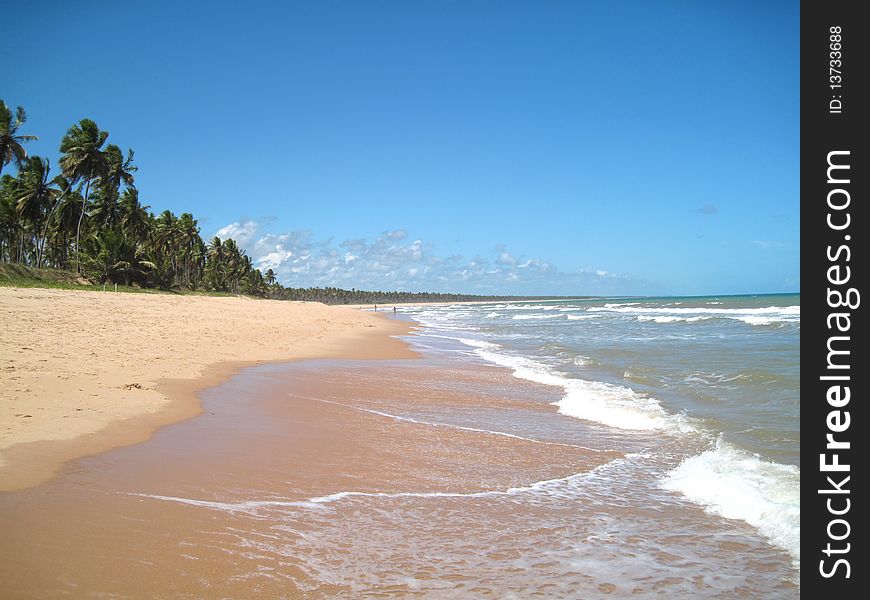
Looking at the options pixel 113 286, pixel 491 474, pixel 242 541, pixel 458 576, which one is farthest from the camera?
pixel 113 286

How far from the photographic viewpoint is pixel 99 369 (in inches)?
368

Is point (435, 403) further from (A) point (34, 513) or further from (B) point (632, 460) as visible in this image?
(A) point (34, 513)

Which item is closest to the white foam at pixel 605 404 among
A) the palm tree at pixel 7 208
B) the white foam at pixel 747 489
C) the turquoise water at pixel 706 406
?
the turquoise water at pixel 706 406

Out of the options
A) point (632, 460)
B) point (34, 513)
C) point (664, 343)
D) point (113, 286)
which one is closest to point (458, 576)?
point (34, 513)

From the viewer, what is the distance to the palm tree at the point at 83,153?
44.8 metres

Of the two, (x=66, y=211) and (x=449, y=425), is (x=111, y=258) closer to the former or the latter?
(x=66, y=211)

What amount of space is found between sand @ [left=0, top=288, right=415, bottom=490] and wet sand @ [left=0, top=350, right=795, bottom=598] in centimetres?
52

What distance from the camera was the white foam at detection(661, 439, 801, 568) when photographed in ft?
14.1

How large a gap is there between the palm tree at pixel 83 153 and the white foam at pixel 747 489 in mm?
50474

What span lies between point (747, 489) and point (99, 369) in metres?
9.72

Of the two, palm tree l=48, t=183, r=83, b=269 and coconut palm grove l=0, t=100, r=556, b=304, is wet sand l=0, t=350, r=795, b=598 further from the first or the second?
palm tree l=48, t=183, r=83, b=269

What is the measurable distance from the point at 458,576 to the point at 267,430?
13.4ft

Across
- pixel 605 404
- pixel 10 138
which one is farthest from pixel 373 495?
pixel 10 138
